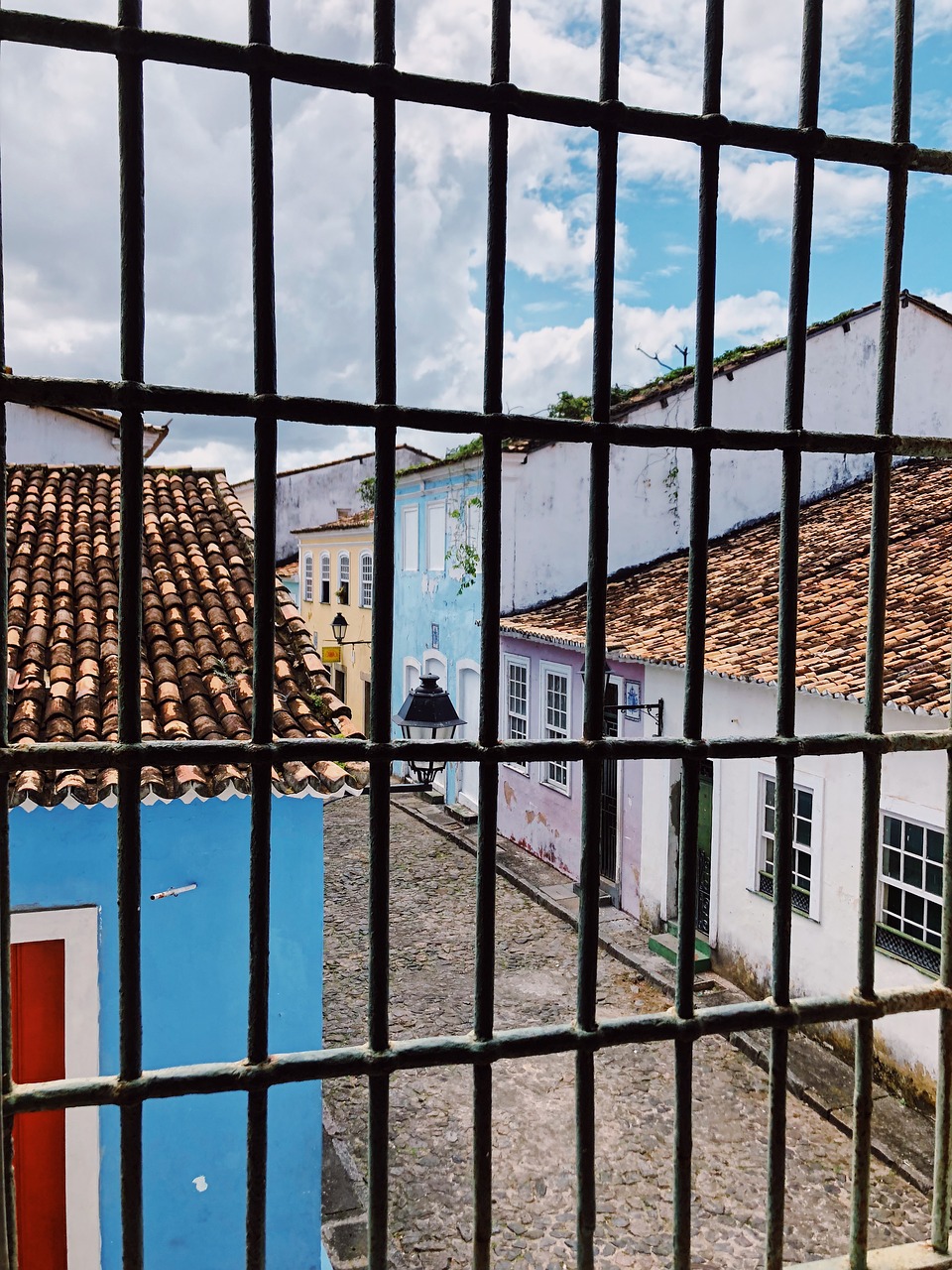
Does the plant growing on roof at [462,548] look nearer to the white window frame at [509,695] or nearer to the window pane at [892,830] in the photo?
the white window frame at [509,695]

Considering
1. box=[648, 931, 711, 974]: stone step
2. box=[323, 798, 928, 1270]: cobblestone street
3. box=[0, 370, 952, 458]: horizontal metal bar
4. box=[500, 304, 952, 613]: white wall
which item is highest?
box=[500, 304, 952, 613]: white wall

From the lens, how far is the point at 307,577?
73.2 ft

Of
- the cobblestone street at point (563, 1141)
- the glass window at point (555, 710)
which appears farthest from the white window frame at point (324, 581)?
the cobblestone street at point (563, 1141)

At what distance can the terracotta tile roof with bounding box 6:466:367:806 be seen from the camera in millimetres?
4484

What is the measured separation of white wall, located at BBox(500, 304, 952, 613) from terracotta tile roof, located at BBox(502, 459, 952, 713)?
33 centimetres

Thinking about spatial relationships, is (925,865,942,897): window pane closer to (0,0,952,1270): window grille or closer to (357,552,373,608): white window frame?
(0,0,952,1270): window grille

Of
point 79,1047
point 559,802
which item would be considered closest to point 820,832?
point 559,802

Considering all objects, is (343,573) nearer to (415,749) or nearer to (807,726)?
(807,726)

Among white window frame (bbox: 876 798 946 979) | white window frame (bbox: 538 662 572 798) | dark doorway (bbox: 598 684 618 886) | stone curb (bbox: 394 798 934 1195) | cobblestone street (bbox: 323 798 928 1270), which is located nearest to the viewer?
cobblestone street (bbox: 323 798 928 1270)

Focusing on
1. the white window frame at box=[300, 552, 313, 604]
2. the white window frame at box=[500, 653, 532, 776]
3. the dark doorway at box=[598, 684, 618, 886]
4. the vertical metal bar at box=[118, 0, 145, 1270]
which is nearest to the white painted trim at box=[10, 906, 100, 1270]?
the vertical metal bar at box=[118, 0, 145, 1270]

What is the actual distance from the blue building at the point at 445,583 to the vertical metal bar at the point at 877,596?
11.6 m

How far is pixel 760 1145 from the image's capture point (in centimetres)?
668

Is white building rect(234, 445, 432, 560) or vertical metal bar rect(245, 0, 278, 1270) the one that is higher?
white building rect(234, 445, 432, 560)

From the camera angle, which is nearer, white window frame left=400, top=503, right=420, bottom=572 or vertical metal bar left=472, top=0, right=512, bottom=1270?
vertical metal bar left=472, top=0, right=512, bottom=1270
